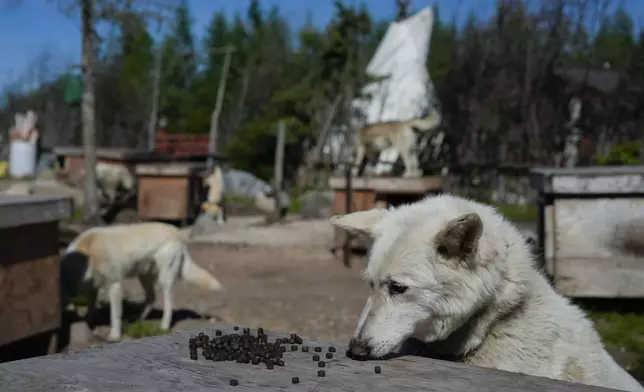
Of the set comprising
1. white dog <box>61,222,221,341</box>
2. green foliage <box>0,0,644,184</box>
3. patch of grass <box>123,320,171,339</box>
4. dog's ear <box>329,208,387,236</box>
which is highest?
green foliage <box>0,0,644,184</box>

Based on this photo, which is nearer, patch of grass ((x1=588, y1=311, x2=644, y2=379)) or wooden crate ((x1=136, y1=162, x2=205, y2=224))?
patch of grass ((x1=588, y1=311, x2=644, y2=379))

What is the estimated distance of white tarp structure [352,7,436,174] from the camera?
68.7 ft

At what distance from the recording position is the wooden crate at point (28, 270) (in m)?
5.23

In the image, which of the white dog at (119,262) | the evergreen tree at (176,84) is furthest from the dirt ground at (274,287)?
the evergreen tree at (176,84)

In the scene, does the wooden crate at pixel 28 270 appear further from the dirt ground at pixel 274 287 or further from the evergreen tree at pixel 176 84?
the evergreen tree at pixel 176 84

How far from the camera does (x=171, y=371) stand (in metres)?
2.04

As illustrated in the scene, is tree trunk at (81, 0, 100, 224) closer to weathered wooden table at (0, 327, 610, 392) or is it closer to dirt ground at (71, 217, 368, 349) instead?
dirt ground at (71, 217, 368, 349)

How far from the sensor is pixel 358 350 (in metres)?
2.37

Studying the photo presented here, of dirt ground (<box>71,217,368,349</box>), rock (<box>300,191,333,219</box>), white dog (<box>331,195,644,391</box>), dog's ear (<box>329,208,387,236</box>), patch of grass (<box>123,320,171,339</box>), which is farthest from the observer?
rock (<box>300,191,333,219</box>)

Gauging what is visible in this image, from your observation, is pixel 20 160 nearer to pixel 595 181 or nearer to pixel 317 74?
pixel 317 74

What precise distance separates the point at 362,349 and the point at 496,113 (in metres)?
15.9

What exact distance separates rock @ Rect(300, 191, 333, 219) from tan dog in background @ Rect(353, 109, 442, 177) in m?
2.07

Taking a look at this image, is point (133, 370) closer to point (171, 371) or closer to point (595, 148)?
point (171, 371)

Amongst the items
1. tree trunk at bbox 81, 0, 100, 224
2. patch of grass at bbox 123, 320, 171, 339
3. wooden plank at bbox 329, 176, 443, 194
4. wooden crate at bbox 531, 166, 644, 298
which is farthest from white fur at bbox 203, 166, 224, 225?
wooden crate at bbox 531, 166, 644, 298
